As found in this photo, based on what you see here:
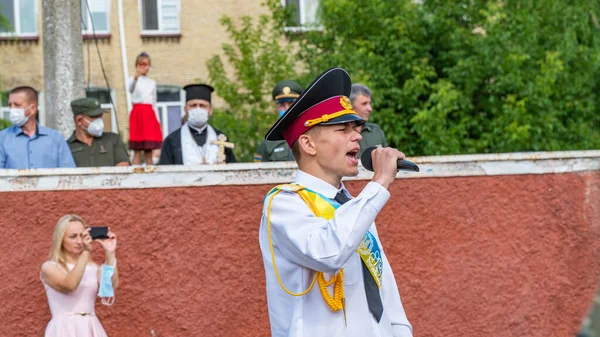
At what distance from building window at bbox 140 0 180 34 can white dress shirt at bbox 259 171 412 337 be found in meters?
20.5

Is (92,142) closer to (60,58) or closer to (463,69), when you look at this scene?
(60,58)

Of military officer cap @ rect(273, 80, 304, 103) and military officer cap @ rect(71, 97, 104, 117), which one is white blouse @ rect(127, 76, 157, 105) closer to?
military officer cap @ rect(71, 97, 104, 117)

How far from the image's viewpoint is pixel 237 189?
312 inches

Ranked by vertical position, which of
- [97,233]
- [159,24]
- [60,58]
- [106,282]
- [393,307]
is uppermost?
[159,24]

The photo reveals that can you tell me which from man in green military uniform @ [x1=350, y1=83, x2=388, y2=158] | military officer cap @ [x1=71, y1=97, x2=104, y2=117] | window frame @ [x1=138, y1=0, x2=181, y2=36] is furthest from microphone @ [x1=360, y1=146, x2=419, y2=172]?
window frame @ [x1=138, y1=0, x2=181, y2=36]

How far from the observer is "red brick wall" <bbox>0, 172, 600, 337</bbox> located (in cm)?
776

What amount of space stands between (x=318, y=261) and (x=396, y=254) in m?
4.03

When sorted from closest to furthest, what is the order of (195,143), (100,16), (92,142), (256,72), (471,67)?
(195,143), (92,142), (471,67), (256,72), (100,16)

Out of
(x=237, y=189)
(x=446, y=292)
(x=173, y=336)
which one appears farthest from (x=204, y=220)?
(x=446, y=292)

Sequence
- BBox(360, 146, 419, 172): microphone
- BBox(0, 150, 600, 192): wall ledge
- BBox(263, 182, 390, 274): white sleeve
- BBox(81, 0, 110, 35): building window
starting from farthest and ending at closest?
BBox(81, 0, 110, 35): building window < BBox(0, 150, 600, 192): wall ledge < BBox(360, 146, 419, 172): microphone < BBox(263, 182, 390, 274): white sleeve

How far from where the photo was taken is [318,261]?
13.5ft

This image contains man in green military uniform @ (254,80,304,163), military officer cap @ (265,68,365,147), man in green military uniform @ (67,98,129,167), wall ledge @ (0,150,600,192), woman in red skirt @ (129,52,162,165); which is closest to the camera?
military officer cap @ (265,68,365,147)

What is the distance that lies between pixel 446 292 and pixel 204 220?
189 centimetres

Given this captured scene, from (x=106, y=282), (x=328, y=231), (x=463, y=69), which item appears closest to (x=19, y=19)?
(x=463, y=69)
